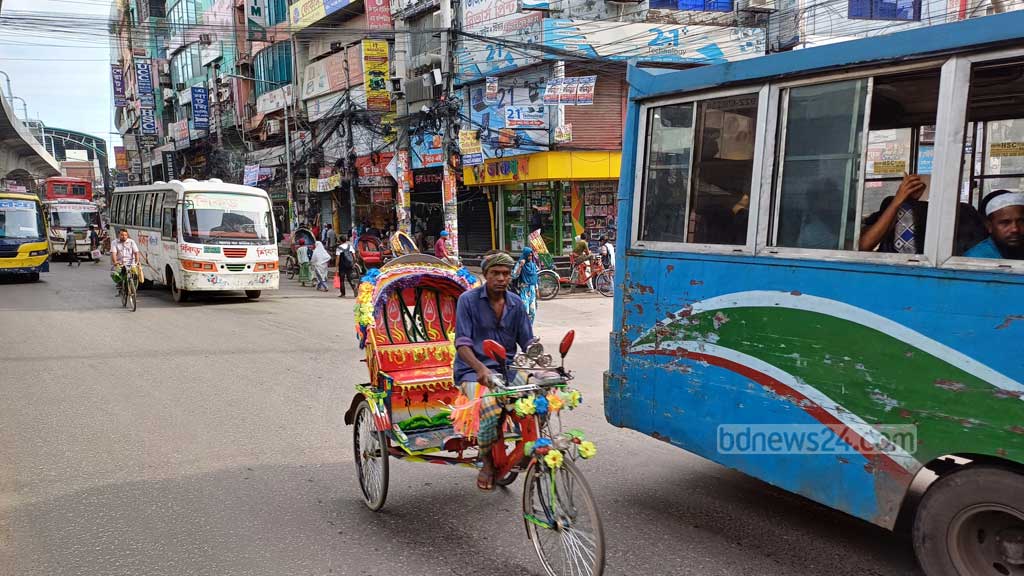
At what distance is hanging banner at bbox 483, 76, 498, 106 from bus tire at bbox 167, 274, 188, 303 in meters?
10.3

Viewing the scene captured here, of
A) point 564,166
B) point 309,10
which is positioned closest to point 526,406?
point 564,166

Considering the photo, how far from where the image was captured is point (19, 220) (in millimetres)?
21469

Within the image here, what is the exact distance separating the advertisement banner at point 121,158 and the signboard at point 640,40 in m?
68.5

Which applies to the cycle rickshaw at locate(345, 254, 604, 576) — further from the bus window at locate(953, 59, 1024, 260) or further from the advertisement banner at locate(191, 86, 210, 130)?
the advertisement banner at locate(191, 86, 210, 130)

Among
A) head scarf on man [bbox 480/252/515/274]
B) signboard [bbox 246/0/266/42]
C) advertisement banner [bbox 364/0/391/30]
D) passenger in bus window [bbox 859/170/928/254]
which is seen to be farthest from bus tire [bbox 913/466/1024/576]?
signboard [bbox 246/0/266/42]

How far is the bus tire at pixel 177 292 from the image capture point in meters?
16.5

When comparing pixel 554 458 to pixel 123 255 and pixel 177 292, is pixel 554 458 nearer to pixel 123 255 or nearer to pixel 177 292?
pixel 123 255

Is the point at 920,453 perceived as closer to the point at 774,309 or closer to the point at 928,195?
the point at 774,309

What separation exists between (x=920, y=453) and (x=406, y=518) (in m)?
2.91

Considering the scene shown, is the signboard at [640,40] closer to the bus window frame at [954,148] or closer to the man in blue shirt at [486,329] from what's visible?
the man in blue shirt at [486,329]

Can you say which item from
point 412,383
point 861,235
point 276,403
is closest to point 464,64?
point 276,403

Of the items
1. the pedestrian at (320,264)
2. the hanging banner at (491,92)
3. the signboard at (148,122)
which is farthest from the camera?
the signboard at (148,122)

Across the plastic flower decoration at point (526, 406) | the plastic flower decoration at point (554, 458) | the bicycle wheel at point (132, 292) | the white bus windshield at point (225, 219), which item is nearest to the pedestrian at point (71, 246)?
the white bus windshield at point (225, 219)

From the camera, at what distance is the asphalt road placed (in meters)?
3.77
